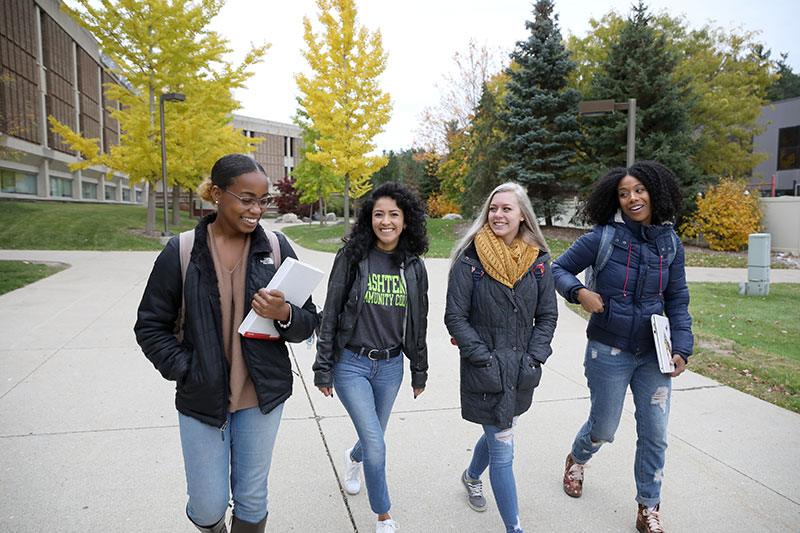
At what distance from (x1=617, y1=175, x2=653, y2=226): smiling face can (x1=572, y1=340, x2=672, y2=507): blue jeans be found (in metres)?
0.72

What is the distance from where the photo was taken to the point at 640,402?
2.71 m

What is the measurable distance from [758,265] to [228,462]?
10473 mm

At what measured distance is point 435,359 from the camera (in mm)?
5852

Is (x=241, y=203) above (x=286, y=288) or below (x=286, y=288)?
above

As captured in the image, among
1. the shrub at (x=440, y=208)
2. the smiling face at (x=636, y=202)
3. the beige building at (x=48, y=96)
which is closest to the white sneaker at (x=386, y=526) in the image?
the smiling face at (x=636, y=202)

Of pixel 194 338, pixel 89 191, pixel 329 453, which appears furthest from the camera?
pixel 89 191

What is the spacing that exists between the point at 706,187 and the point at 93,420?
20800 mm

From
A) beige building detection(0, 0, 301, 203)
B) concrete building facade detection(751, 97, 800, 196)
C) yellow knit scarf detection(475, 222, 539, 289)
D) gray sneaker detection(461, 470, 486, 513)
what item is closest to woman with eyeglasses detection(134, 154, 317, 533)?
yellow knit scarf detection(475, 222, 539, 289)

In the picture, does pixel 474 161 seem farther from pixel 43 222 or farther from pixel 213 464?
pixel 213 464

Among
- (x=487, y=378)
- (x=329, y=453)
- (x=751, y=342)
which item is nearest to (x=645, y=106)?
(x=751, y=342)

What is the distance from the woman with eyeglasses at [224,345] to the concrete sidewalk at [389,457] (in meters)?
0.81

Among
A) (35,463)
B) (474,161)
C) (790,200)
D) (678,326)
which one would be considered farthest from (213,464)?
(474,161)

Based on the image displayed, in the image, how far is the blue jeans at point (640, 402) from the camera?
8.67 ft

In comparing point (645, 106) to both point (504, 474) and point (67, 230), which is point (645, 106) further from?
point (67, 230)
